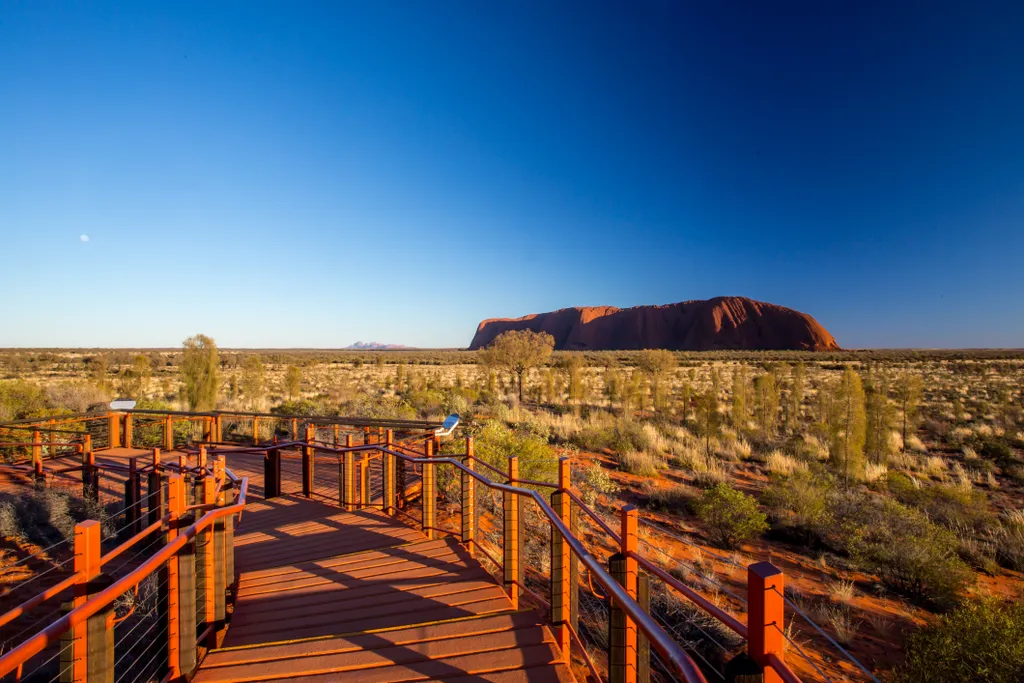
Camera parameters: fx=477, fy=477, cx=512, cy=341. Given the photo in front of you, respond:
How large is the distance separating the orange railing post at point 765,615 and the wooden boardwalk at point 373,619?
1907 millimetres

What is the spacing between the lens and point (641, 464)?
39.3 ft

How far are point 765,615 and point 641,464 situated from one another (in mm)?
11206

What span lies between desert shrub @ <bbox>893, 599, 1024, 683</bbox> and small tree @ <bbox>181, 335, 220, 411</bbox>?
19.2 metres

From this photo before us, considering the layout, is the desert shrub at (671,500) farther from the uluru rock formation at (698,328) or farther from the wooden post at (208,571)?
the uluru rock formation at (698,328)

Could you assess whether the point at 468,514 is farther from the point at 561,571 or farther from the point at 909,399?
the point at 909,399

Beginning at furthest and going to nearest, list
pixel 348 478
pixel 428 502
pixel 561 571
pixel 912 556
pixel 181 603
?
1. pixel 348 478
2. pixel 912 556
3. pixel 428 502
4. pixel 561 571
5. pixel 181 603

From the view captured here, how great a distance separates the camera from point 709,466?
12289 millimetres

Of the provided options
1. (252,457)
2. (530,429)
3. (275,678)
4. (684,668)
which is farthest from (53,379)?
(684,668)

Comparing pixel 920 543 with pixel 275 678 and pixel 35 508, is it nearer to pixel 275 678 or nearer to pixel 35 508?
pixel 275 678

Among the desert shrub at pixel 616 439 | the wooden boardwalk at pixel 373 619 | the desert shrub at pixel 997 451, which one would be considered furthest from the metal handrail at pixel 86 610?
the desert shrub at pixel 997 451

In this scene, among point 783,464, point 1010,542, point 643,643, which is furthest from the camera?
point 783,464

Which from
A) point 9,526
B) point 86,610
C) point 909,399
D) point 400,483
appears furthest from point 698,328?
point 86,610

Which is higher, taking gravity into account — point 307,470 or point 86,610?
point 86,610

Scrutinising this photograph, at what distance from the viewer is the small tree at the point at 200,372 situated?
1703 cm
